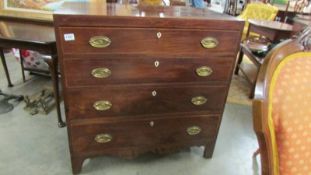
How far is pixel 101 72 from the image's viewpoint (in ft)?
4.03

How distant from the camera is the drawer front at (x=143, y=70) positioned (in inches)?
47.1

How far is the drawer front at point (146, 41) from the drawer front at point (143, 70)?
0.05 metres

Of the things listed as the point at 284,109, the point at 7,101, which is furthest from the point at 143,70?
the point at 7,101

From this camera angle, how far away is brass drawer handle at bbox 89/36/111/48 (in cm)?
113

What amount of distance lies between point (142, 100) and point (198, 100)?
1.18ft

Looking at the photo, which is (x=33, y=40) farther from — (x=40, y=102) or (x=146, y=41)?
(x=146, y=41)

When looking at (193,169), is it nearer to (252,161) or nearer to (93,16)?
(252,161)

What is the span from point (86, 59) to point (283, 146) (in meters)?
0.93

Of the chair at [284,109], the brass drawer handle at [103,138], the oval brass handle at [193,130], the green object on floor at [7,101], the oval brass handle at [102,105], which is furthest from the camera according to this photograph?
the green object on floor at [7,101]

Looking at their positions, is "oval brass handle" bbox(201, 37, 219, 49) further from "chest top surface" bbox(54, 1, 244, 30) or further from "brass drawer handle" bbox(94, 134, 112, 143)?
"brass drawer handle" bbox(94, 134, 112, 143)

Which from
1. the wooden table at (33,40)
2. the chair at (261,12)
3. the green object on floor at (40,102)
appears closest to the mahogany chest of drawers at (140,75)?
the wooden table at (33,40)

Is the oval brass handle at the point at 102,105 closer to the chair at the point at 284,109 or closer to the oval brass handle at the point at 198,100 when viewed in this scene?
the oval brass handle at the point at 198,100

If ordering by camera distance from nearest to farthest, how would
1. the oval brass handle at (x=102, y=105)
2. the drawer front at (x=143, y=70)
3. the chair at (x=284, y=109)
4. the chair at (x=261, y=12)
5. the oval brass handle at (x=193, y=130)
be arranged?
1. the chair at (x=284, y=109)
2. the drawer front at (x=143, y=70)
3. the oval brass handle at (x=102, y=105)
4. the oval brass handle at (x=193, y=130)
5. the chair at (x=261, y=12)

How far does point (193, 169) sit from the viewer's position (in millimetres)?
1676
